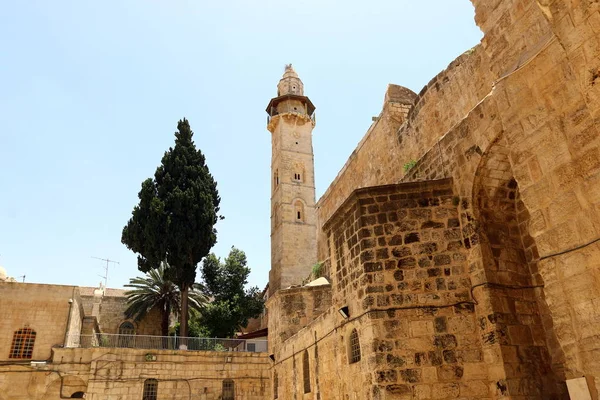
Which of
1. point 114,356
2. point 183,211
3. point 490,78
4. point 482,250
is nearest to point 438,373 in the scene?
point 482,250

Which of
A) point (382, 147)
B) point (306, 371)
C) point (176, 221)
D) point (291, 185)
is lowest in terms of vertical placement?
point (306, 371)

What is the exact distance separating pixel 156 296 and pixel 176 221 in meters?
5.03

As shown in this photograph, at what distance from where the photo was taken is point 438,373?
16.9ft

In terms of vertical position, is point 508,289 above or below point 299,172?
below

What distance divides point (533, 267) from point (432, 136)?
434cm

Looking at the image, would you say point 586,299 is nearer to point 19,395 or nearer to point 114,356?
point 114,356

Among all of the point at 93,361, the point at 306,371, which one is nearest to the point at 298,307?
the point at 306,371

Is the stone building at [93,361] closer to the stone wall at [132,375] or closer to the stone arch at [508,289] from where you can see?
the stone wall at [132,375]

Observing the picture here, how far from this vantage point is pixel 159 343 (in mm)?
18156

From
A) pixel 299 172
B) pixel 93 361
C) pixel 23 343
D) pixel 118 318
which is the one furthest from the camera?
pixel 299 172

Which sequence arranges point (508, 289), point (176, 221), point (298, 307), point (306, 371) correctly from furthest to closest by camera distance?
point (176, 221) → point (298, 307) → point (306, 371) → point (508, 289)

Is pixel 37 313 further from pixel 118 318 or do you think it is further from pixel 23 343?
pixel 118 318

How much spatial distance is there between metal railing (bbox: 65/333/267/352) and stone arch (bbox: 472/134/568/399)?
15.4 metres

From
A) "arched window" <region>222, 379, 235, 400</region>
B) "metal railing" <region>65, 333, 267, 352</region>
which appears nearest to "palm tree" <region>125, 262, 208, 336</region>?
"metal railing" <region>65, 333, 267, 352</region>
